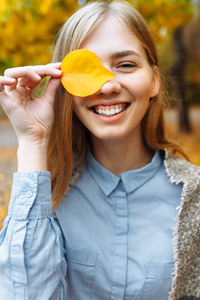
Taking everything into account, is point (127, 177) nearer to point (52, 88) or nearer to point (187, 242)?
point (187, 242)

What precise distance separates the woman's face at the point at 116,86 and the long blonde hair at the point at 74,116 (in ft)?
0.17

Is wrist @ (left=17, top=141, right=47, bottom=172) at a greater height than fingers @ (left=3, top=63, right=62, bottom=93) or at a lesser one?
lesser

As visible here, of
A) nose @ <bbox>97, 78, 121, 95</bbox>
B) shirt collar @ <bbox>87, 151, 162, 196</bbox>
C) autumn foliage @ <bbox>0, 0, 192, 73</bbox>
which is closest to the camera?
nose @ <bbox>97, 78, 121, 95</bbox>

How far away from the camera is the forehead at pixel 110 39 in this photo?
1511 mm

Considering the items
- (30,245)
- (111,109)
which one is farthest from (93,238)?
(111,109)

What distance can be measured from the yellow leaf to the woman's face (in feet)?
0.13

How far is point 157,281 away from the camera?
1.53 meters

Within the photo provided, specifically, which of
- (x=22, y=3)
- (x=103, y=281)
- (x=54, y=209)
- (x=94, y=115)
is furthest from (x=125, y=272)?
(x=22, y=3)

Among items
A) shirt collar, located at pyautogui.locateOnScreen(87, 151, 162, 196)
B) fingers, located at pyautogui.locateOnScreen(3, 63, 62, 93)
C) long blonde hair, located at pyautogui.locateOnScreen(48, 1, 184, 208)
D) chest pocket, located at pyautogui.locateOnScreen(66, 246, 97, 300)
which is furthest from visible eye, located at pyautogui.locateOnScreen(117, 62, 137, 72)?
chest pocket, located at pyautogui.locateOnScreen(66, 246, 97, 300)

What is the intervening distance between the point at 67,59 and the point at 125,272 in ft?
3.33

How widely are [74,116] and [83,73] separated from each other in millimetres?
400

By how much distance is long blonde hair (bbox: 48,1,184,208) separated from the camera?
5.18 feet

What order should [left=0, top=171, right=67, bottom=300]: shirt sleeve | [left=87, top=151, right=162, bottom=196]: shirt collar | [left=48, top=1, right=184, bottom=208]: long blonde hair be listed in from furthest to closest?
[left=87, top=151, right=162, bottom=196]: shirt collar, [left=48, top=1, right=184, bottom=208]: long blonde hair, [left=0, top=171, right=67, bottom=300]: shirt sleeve

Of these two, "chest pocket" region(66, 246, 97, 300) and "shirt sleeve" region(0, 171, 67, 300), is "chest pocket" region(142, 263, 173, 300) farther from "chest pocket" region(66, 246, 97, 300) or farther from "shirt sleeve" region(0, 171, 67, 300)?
"shirt sleeve" region(0, 171, 67, 300)
